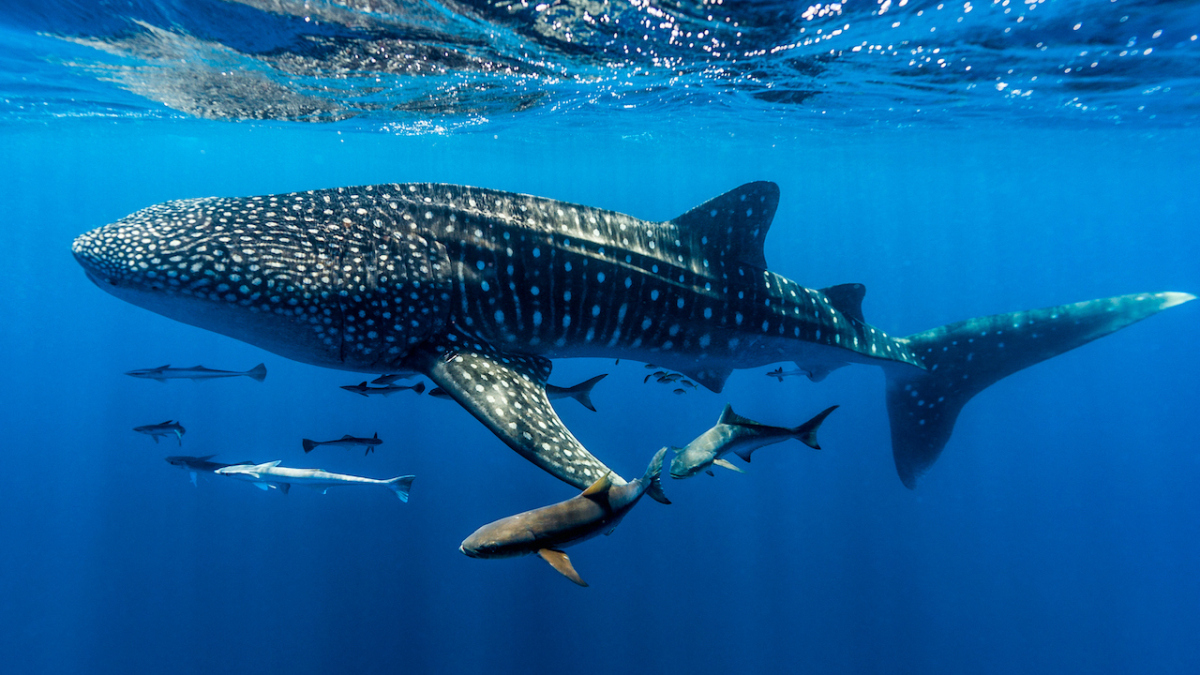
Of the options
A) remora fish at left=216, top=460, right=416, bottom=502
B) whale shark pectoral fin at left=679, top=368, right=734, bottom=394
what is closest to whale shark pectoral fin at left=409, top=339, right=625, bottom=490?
whale shark pectoral fin at left=679, top=368, right=734, bottom=394

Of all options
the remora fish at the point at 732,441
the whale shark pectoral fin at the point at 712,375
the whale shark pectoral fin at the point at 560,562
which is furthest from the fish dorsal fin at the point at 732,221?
the whale shark pectoral fin at the point at 560,562

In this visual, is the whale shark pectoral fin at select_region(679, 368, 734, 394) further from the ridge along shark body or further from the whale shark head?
the whale shark head

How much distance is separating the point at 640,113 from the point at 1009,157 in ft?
83.2

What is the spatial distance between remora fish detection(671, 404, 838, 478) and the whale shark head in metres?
2.31

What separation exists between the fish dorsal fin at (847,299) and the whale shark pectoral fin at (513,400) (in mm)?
3577

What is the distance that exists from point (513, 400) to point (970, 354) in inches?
222

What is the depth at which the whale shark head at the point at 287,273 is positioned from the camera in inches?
146

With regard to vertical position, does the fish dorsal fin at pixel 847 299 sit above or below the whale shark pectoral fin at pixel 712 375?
above

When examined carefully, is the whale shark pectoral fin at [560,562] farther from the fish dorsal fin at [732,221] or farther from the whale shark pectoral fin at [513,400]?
the fish dorsal fin at [732,221]

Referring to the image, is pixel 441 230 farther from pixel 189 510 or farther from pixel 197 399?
pixel 197 399

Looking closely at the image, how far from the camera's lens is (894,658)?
20.0m

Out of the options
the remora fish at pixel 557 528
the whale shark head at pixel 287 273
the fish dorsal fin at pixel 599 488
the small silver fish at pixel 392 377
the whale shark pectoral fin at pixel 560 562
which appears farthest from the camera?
the small silver fish at pixel 392 377

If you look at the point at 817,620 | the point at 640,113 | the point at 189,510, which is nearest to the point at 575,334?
the point at 640,113

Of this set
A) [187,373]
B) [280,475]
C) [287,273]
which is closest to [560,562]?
[287,273]
